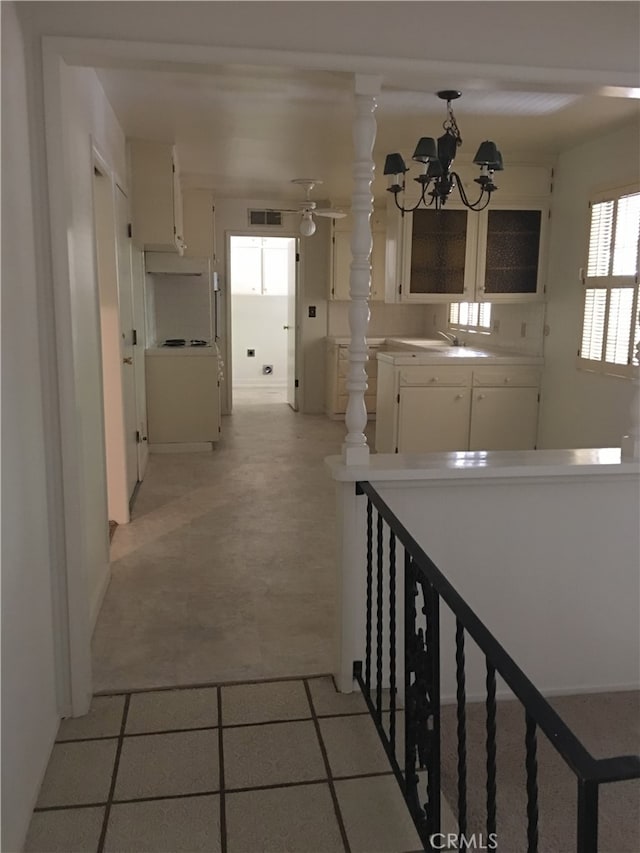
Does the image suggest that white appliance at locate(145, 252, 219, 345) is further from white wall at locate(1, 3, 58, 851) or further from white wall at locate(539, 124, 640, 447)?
white wall at locate(1, 3, 58, 851)

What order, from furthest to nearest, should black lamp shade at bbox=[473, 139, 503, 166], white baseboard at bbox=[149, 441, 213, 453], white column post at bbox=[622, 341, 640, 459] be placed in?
white baseboard at bbox=[149, 441, 213, 453]
black lamp shade at bbox=[473, 139, 503, 166]
white column post at bbox=[622, 341, 640, 459]

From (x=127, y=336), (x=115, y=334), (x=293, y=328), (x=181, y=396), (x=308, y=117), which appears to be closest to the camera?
(x=115, y=334)

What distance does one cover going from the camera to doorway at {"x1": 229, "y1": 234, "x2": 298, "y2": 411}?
9.89m

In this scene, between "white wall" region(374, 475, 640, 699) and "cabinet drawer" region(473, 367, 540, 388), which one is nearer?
"white wall" region(374, 475, 640, 699)

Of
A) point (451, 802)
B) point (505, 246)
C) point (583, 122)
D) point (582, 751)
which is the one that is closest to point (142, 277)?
point (505, 246)

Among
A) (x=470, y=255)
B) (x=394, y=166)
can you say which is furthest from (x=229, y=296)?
(x=394, y=166)

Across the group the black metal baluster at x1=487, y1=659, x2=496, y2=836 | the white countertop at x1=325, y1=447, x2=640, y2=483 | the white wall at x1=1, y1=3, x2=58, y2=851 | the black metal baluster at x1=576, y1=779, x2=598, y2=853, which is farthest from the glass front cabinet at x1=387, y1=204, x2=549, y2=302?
the black metal baluster at x1=576, y1=779, x2=598, y2=853

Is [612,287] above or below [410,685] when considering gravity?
above

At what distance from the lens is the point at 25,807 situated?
184cm

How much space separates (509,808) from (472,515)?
36.7 inches

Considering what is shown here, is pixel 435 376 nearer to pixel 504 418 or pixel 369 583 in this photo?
pixel 504 418

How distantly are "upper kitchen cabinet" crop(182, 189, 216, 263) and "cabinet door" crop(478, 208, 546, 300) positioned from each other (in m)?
2.85

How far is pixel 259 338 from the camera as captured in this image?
33.2 ft

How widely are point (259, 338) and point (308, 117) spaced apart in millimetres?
5989
